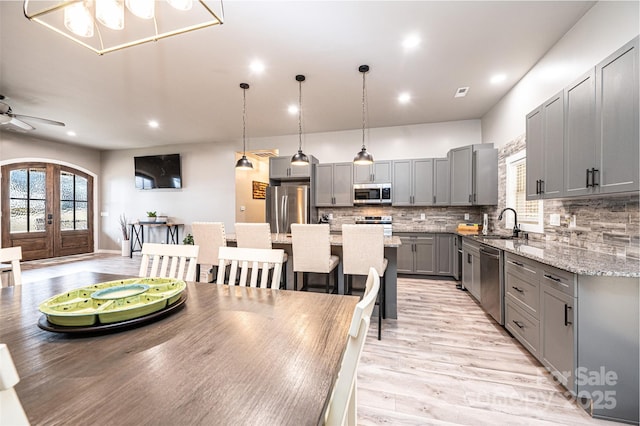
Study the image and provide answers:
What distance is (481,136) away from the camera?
4891mm

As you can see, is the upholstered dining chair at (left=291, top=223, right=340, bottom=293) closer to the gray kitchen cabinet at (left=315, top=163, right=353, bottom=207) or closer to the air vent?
the gray kitchen cabinet at (left=315, top=163, right=353, bottom=207)

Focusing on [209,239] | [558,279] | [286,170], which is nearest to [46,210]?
[286,170]

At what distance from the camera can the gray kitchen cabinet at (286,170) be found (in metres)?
5.36

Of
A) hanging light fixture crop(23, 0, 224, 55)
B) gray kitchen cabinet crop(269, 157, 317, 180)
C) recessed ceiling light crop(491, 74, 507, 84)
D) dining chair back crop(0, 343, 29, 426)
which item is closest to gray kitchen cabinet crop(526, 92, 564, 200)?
recessed ceiling light crop(491, 74, 507, 84)

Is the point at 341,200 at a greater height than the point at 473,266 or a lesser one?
greater

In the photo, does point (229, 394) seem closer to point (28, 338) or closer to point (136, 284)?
point (28, 338)

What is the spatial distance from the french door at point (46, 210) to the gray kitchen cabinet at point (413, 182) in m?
7.84

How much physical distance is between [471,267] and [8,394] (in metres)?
4.07

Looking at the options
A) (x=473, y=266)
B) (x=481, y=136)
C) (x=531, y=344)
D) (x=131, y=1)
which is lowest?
(x=531, y=344)

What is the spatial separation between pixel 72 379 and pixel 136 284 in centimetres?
69

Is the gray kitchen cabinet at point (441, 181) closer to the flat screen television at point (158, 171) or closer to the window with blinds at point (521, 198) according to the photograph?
the window with blinds at point (521, 198)

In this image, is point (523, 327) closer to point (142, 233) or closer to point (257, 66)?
point (257, 66)

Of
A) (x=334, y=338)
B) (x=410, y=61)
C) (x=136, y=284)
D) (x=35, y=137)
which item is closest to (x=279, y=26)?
(x=410, y=61)

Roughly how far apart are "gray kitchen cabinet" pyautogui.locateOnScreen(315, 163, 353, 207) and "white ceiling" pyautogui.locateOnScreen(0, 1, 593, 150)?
0.90 m
